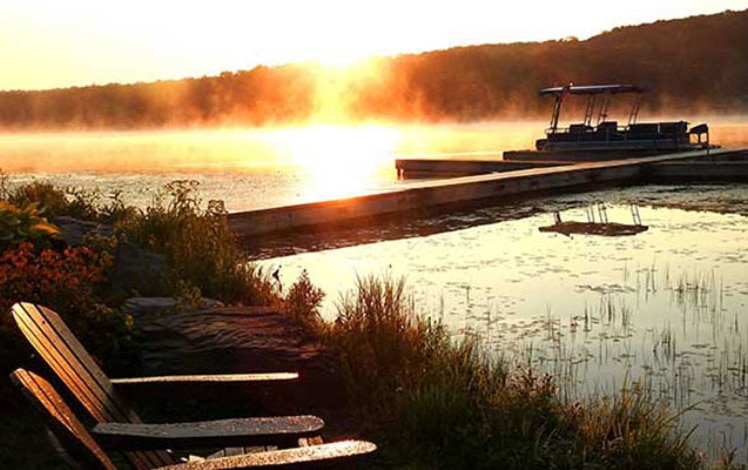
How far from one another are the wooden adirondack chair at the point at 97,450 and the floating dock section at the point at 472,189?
12.4 meters

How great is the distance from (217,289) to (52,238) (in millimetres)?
1547

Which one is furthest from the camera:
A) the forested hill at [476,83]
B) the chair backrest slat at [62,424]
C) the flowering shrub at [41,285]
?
the forested hill at [476,83]

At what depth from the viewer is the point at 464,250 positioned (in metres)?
14.6

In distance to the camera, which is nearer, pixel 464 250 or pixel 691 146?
pixel 464 250

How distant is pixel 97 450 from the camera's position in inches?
117

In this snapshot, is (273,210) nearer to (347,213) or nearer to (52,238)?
(347,213)

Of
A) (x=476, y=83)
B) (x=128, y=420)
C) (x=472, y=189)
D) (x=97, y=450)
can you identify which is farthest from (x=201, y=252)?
(x=476, y=83)

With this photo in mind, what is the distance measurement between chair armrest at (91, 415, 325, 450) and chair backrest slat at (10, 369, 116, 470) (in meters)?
0.16

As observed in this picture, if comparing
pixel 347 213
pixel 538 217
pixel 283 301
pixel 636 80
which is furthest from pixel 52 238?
pixel 636 80

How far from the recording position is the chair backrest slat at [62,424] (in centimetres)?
285

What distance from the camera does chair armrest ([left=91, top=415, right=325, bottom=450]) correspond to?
318 cm

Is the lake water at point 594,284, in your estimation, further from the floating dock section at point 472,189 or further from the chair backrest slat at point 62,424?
the chair backrest slat at point 62,424

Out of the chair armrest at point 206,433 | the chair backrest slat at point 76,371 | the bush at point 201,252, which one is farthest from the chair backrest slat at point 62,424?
the bush at point 201,252

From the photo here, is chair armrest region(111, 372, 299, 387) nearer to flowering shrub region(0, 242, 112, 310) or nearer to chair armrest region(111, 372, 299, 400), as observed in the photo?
chair armrest region(111, 372, 299, 400)
